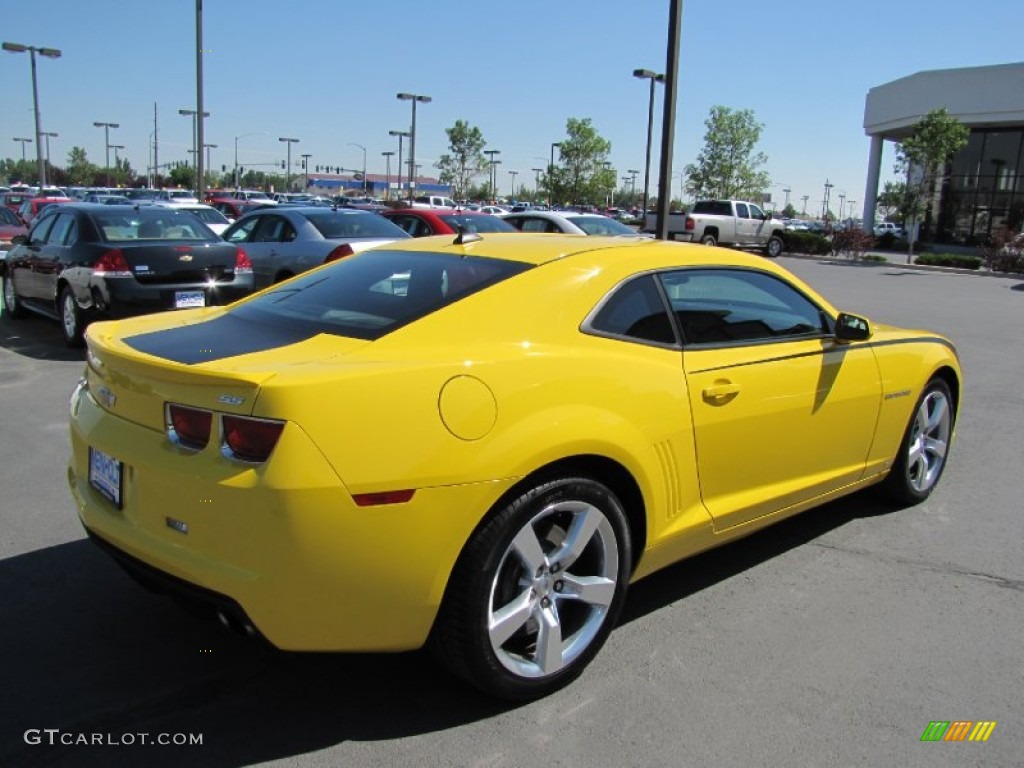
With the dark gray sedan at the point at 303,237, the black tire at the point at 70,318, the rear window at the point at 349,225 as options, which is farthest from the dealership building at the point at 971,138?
the black tire at the point at 70,318

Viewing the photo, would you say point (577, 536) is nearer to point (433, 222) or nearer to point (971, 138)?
point (433, 222)

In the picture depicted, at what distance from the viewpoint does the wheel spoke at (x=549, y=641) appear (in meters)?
2.84

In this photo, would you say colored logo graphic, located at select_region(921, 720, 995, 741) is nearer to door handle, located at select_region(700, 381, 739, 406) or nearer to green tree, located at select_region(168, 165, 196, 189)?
door handle, located at select_region(700, 381, 739, 406)

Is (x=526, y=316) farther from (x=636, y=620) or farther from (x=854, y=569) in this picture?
(x=854, y=569)

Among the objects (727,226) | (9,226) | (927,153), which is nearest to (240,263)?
(9,226)

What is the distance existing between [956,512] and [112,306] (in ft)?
25.6

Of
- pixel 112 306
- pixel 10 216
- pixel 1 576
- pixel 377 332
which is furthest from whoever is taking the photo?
pixel 10 216

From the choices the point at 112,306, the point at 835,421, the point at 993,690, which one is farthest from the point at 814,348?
the point at 112,306

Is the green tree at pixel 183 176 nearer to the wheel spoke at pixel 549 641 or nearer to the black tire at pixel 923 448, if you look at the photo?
the black tire at pixel 923 448

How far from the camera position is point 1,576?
3.68 metres

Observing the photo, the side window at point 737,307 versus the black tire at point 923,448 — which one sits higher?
the side window at point 737,307

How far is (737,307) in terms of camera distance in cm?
400

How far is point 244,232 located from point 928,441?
9732mm

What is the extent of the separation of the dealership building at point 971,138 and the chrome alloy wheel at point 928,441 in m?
35.1
